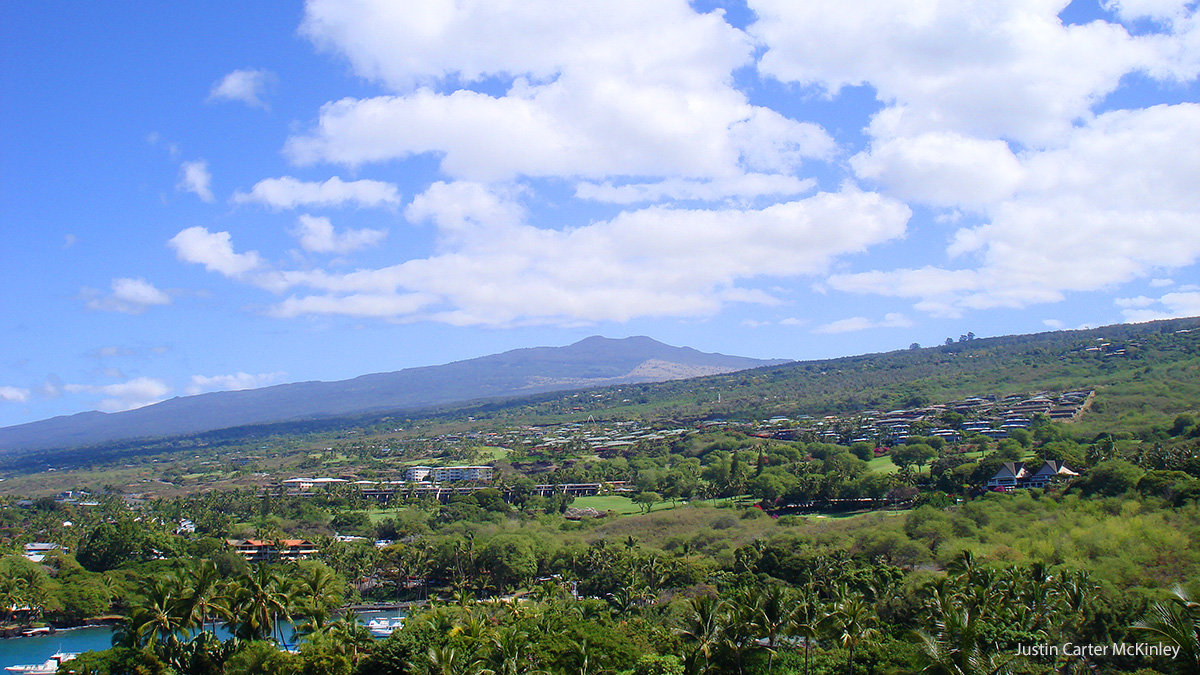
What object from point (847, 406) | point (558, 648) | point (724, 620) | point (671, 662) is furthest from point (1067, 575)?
point (847, 406)

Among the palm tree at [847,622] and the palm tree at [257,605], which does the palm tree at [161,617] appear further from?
the palm tree at [847,622]

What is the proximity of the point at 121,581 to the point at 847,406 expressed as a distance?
446ft

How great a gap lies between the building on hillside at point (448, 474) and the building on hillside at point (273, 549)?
49.8 m

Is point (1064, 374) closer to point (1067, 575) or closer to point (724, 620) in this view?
point (1067, 575)

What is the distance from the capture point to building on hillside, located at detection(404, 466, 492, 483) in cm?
12962

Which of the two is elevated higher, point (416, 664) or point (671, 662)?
point (416, 664)

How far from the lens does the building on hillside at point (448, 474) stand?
130 meters

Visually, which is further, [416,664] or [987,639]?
[416,664]

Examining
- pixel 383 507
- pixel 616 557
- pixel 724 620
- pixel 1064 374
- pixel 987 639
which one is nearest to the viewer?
pixel 987 639

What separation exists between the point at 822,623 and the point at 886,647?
177 inches

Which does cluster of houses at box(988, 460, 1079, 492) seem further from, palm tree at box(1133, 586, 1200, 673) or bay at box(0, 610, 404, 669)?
palm tree at box(1133, 586, 1200, 673)

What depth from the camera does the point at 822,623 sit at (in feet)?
98.6

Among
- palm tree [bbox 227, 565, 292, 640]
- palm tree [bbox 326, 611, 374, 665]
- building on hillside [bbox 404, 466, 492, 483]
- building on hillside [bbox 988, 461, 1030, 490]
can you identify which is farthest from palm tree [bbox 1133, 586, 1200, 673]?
building on hillside [bbox 404, 466, 492, 483]

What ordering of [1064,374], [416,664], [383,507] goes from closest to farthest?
[416,664], [383,507], [1064,374]
